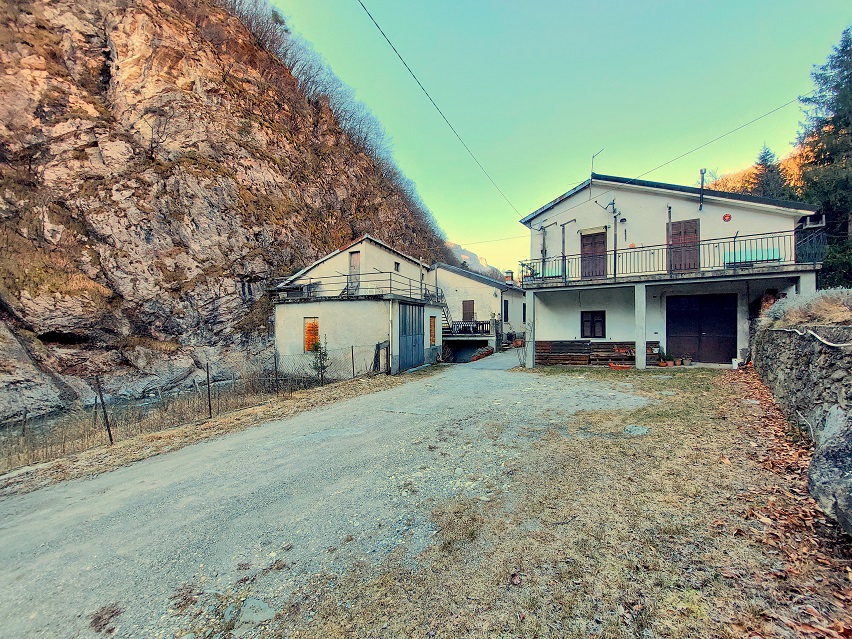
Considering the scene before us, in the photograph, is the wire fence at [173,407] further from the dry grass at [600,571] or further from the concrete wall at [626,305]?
the concrete wall at [626,305]

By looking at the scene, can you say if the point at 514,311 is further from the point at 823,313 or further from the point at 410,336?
the point at 823,313

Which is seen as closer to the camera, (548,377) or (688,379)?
(688,379)

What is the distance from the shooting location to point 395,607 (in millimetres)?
2330

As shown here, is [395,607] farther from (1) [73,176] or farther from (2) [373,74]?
(1) [73,176]

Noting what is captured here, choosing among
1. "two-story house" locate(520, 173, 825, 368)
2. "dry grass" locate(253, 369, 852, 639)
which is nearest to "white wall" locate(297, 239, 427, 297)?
"two-story house" locate(520, 173, 825, 368)

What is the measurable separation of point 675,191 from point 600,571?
14.6m

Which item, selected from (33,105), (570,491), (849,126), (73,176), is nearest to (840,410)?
(570,491)

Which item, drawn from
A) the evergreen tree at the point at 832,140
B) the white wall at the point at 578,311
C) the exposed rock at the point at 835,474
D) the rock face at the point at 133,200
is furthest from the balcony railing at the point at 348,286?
the evergreen tree at the point at 832,140

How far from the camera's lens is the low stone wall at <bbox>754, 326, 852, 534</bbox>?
2.76 meters

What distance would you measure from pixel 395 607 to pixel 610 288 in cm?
1448

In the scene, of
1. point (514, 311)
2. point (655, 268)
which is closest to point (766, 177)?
point (514, 311)

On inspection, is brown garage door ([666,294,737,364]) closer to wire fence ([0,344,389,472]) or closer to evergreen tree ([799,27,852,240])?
evergreen tree ([799,27,852,240])

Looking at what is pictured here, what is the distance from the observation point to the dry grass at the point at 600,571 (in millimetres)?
2135

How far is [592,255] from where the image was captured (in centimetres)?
1402
